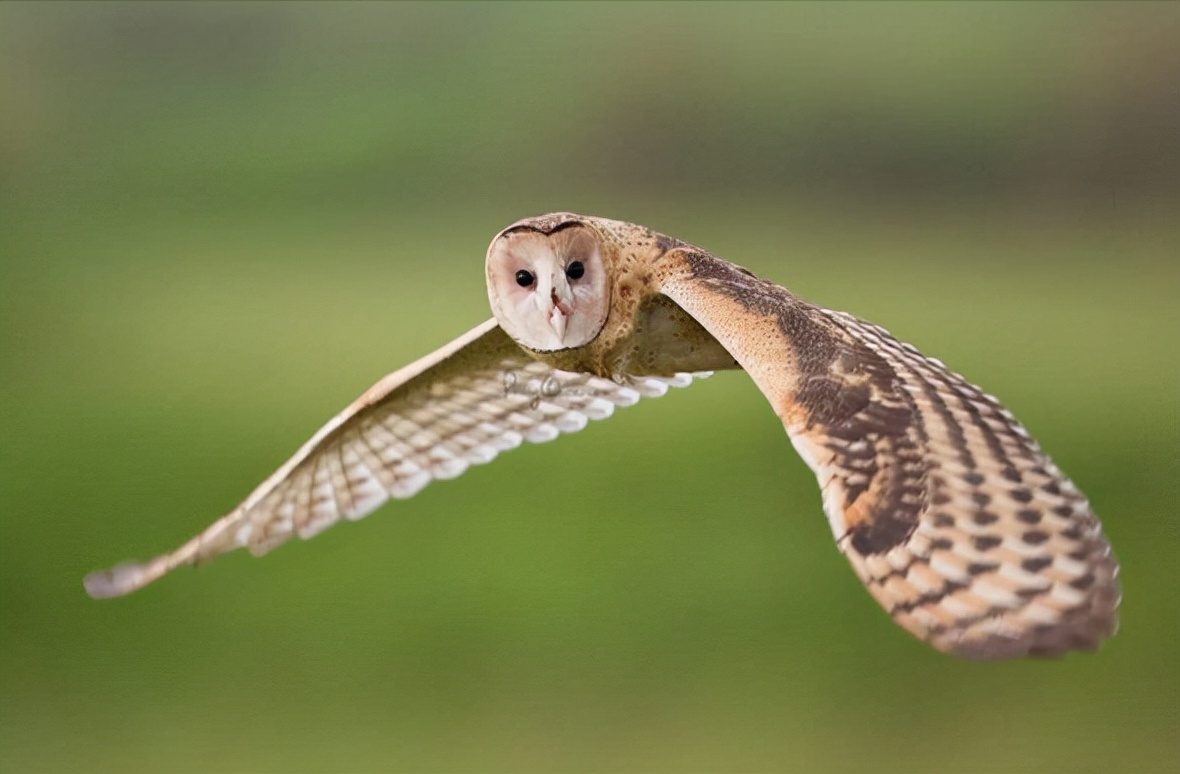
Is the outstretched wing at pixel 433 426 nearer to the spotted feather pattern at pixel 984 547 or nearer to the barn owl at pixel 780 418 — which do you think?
the barn owl at pixel 780 418

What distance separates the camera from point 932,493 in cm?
286

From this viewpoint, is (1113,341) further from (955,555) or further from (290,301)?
(955,555)

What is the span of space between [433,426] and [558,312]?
97 cm

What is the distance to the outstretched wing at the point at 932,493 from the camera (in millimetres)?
2621

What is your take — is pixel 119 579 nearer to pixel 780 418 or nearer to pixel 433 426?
pixel 433 426

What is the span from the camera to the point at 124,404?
1340 cm

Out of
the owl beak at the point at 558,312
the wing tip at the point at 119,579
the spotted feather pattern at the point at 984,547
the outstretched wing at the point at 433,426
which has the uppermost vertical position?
the outstretched wing at the point at 433,426

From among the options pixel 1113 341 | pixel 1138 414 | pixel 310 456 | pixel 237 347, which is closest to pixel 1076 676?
pixel 1138 414

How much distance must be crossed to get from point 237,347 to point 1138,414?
7305 mm

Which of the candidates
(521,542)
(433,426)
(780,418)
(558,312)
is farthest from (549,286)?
(521,542)

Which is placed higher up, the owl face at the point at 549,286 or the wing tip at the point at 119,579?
the owl face at the point at 549,286

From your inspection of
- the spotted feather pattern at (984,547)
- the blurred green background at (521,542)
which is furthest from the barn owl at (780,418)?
the blurred green background at (521,542)

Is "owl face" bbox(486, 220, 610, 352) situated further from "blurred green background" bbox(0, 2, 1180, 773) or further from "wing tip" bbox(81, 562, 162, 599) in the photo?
"blurred green background" bbox(0, 2, 1180, 773)

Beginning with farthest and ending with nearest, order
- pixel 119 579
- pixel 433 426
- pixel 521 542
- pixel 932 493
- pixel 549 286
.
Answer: pixel 521 542 → pixel 433 426 → pixel 119 579 → pixel 549 286 → pixel 932 493
